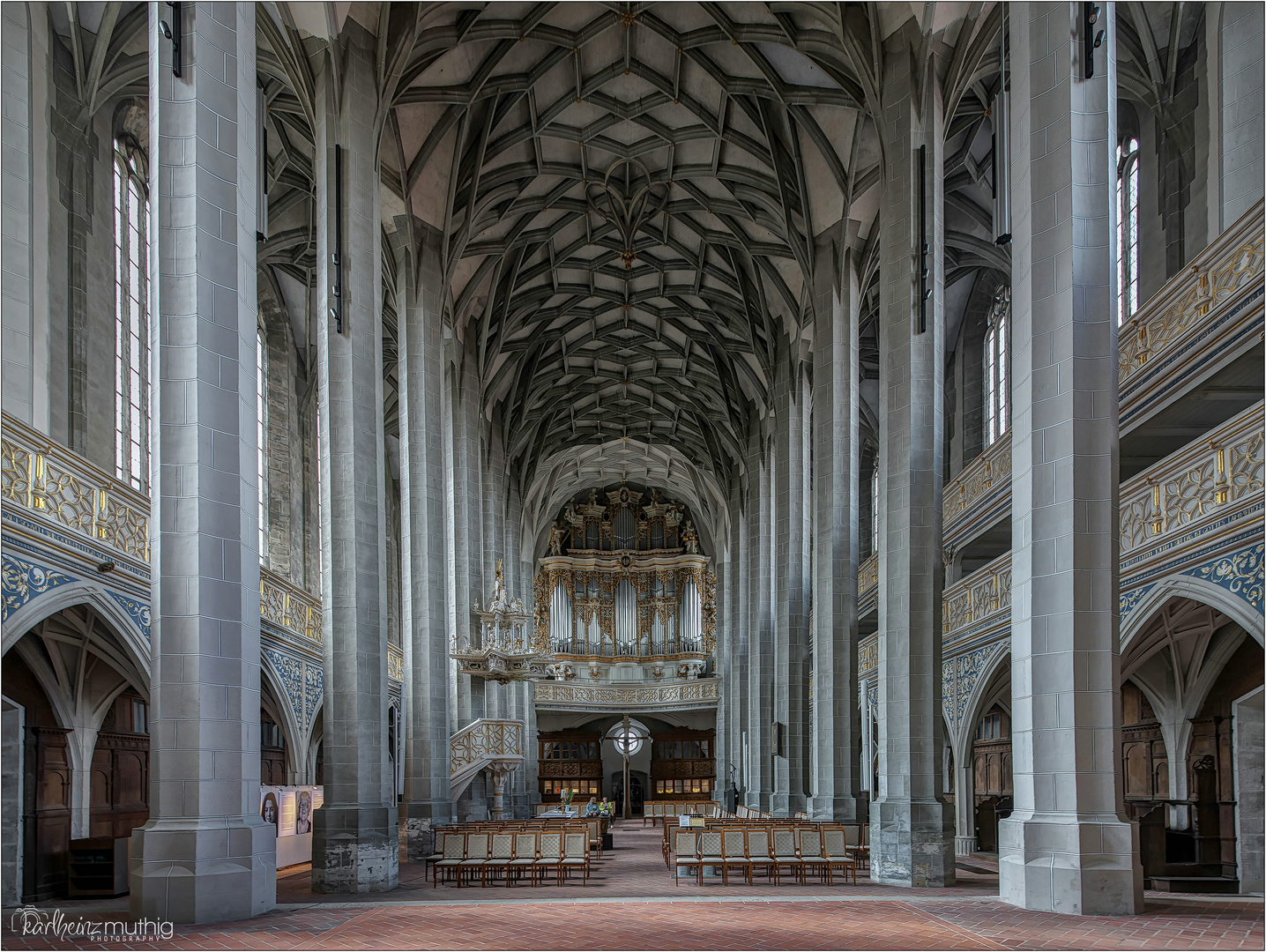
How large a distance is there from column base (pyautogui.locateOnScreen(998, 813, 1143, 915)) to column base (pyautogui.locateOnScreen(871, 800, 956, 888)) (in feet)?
17.1

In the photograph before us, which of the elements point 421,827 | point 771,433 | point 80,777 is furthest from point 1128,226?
point 80,777

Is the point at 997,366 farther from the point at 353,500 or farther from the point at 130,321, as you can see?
the point at 130,321

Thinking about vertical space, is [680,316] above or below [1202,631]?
above

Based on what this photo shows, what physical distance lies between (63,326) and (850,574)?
14.8 meters

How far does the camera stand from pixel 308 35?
1647 centimetres

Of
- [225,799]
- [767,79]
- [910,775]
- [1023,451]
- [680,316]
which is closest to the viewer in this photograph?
[225,799]

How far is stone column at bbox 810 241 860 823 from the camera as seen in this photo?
21.7 meters

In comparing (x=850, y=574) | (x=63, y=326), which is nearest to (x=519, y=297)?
(x=850, y=574)

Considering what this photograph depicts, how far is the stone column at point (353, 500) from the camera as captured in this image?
49.9 ft

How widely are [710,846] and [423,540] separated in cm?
1017

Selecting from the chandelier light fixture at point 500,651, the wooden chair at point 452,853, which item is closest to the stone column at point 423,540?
the chandelier light fixture at point 500,651

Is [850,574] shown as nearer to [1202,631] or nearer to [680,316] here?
[1202,631]

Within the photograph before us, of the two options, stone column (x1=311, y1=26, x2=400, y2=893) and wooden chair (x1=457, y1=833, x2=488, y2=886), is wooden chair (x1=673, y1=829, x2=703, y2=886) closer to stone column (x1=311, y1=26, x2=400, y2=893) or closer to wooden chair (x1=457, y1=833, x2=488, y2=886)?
wooden chair (x1=457, y1=833, x2=488, y2=886)

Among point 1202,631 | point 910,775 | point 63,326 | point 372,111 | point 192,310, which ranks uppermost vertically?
point 372,111
